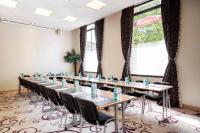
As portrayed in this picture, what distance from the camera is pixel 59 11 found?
20.2 feet

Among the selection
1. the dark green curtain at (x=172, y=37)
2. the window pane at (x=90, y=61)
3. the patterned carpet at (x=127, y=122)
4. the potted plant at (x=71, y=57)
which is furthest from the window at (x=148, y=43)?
the potted plant at (x=71, y=57)

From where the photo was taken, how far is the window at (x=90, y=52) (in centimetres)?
830

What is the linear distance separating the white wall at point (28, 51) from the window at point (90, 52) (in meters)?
1.55

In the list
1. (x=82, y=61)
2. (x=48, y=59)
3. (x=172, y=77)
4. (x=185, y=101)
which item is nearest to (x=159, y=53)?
(x=172, y=77)

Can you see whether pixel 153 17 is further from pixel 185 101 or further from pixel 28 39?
pixel 28 39

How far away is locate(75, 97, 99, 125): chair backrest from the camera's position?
7.14ft

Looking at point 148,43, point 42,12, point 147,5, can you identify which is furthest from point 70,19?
point 148,43

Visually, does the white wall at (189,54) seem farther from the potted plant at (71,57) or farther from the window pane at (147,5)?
the potted plant at (71,57)

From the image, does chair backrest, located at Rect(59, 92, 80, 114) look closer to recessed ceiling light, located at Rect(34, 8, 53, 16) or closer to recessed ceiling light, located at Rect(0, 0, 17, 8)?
recessed ceiling light, located at Rect(0, 0, 17, 8)

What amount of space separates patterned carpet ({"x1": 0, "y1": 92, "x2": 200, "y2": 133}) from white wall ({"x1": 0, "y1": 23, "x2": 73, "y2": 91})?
3.46 meters

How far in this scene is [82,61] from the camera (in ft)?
29.1

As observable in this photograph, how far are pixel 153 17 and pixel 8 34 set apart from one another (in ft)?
21.3

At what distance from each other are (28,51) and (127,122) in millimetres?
6556

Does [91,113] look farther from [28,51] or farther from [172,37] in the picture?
[28,51]
